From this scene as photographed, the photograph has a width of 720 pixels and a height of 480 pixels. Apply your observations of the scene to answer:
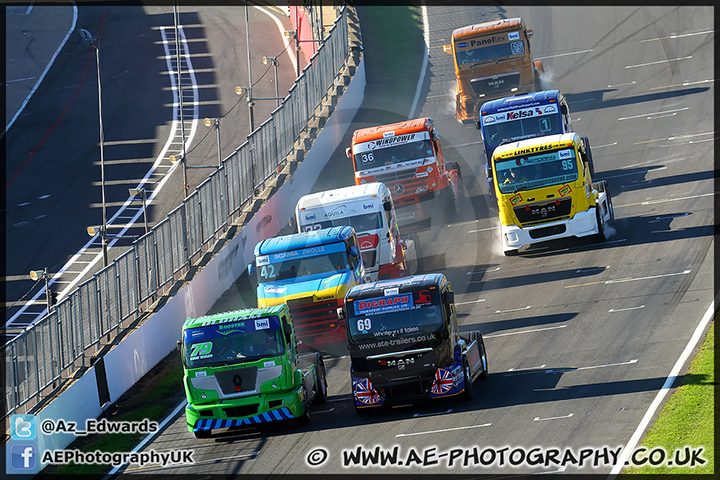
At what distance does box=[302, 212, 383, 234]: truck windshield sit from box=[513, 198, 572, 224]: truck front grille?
386cm

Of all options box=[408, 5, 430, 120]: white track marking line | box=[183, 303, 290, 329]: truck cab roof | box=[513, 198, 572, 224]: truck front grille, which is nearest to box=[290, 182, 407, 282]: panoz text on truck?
box=[513, 198, 572, 224]: truck front grille

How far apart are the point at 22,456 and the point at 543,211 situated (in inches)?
601

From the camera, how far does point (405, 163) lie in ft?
113

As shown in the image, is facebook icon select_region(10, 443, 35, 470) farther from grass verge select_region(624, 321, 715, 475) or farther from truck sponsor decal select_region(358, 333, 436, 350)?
grass verge select_region(624, 321, 715, 475)

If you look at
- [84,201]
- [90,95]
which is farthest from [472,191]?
[90,95]

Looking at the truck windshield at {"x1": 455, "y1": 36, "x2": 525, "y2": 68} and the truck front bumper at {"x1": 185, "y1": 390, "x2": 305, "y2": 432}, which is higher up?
the truck windshield at {"x1": 455, "y1": 36, "x2": 525, "y2": 68}

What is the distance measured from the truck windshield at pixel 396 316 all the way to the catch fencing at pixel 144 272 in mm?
6978

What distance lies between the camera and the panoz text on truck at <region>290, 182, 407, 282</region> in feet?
95.5

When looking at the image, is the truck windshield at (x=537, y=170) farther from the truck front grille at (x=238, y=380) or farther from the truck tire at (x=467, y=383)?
the truck front grille at (x=238, y=380)

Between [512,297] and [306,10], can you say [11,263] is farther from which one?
[306,10]

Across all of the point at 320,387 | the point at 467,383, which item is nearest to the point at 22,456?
the point at 320,387

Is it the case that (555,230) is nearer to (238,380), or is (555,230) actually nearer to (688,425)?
(238,380)

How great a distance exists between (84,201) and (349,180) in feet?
31.4

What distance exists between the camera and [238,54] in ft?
177
